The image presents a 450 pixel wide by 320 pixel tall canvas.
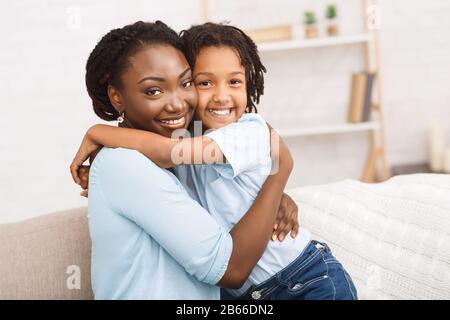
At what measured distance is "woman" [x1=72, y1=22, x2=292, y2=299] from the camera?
3.30 feet

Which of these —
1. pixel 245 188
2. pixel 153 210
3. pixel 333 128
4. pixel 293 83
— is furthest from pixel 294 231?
pixel 293 83

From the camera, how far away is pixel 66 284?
121 cm

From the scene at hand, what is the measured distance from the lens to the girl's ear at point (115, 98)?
1.15 meters

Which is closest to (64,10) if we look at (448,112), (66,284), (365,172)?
(365,172)

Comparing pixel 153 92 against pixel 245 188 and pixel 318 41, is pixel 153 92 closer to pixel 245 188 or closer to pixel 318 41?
pixel 245 188

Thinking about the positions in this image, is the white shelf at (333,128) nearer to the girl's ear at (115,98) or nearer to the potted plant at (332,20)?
the potted plant at (332,20)

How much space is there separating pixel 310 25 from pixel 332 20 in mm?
135

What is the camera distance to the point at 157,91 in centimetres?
111

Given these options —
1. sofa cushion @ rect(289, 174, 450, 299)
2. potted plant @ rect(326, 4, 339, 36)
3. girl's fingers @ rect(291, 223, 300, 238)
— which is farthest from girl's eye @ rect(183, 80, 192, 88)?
potted plant @ rect(326, 4, 339, 36)

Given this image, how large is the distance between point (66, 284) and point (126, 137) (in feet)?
1.16

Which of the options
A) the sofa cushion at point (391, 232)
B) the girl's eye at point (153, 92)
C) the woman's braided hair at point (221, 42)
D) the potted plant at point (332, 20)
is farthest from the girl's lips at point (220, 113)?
the potted plant at point (332, 20)

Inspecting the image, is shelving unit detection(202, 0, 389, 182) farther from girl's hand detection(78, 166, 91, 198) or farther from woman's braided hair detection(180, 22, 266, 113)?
girl's hand detection(78, 166, 91, 198)

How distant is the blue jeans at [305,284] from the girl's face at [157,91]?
364 millimetres
